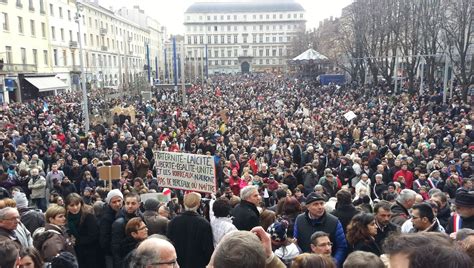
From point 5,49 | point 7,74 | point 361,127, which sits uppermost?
point 5,49

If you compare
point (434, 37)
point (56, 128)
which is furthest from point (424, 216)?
point (434, 37)

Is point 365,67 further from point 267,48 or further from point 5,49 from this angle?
point 267,48

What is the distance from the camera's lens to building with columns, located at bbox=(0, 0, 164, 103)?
3484 cm

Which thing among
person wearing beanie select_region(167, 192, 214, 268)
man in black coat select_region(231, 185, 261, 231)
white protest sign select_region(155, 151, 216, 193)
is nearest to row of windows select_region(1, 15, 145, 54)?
white protest sign select_region(155, 151, 216, 193)

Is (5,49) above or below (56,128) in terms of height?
above

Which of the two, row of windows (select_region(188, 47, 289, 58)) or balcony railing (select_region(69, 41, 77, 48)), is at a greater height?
row of windows (select_region(188, 47, 289, 58))

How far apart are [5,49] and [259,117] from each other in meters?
26.7

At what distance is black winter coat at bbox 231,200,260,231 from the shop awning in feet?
119

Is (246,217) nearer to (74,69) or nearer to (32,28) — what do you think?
(32,28)

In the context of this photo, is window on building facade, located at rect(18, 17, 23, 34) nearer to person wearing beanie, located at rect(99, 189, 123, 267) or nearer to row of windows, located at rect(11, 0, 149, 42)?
row of windows, located at rect(11, 0, 149, 42)

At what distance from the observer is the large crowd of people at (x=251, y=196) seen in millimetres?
2805

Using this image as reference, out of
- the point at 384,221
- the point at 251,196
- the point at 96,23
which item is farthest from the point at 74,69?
the point at 384,221

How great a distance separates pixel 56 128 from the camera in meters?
16.2

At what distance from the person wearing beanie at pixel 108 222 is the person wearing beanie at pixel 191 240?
3.10ft
